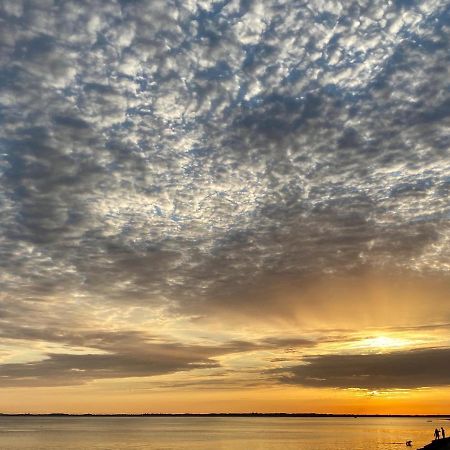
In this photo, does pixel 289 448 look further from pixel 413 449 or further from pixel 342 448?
pixel 413 449

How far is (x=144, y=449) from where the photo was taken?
11975 centimetres

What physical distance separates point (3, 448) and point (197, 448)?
164 ft

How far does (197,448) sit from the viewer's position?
126125 millimetres

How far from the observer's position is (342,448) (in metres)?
121

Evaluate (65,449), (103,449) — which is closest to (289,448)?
(103,449)

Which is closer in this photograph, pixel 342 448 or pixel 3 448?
pixel 342 448

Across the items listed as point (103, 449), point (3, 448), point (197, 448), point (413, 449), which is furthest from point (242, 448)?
point (3, 448)

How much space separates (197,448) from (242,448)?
11.5 meters

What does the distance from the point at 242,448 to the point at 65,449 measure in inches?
1693

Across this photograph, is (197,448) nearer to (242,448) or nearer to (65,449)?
(242,448)

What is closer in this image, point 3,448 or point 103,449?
point 103,449

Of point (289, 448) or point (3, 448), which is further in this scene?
point (3, 448)

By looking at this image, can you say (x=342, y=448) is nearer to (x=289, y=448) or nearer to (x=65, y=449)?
(x=289, y=448)

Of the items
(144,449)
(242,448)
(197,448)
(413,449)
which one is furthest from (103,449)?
(413,449)
